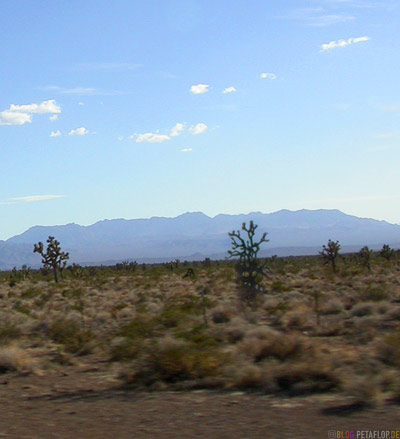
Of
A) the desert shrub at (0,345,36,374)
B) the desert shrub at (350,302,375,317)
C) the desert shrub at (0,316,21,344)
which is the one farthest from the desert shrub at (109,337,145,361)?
the desert shrub at (350,302,375,317)

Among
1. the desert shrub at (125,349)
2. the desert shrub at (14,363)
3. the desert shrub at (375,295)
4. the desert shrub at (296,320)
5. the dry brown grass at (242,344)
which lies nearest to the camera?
the dry brown grass at (242,344)

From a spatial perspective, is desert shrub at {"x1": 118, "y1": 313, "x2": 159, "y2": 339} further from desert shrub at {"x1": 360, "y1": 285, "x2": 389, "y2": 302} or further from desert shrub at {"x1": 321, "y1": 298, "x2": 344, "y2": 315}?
desert shrub at {"x1": 360, "y1": 285, "x2": 389, "y2": 302}

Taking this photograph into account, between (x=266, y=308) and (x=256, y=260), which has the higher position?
(x=256, y=260)

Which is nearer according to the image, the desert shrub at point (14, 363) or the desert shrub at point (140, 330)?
the desert shrub at point (14, 363)

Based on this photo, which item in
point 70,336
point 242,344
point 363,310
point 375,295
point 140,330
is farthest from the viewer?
point 375,295

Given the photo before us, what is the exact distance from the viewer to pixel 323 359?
9.91 metres

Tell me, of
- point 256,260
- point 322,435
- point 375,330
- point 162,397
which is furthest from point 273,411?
point 256,260

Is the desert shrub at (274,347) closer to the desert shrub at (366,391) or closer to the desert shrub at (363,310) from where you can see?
the desert shrub at (366,391)

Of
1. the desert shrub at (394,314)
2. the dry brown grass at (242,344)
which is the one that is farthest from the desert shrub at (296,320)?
the desert shrub at (394,314)

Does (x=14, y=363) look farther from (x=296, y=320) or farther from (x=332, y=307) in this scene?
(x=332, y=307)

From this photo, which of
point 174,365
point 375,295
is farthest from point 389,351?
point 375,295

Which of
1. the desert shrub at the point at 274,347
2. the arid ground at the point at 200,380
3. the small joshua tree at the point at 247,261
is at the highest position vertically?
the small joshua tree at the point at 247,261

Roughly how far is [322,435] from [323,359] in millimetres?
3093

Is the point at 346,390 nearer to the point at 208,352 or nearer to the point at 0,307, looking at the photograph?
the point at 208,352
